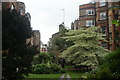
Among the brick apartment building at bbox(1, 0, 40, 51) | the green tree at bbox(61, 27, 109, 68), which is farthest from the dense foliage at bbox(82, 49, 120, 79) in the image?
the green tree at bbox(61, 27, 109, 68)

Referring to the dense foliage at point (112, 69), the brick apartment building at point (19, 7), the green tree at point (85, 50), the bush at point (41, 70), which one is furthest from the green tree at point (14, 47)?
the green tree at point (85, 50)

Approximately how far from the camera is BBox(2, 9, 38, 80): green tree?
46.5 ft

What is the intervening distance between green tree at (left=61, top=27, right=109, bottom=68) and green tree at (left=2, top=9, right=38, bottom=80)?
57.3 ft

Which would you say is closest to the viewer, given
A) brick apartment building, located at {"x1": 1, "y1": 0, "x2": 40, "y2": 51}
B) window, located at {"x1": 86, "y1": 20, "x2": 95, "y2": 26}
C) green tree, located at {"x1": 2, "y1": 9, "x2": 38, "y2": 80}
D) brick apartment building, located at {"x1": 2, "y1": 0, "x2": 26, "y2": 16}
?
green tree, located at {"x1": 2, "y1": 9, "x2": 38, "y2": 80}

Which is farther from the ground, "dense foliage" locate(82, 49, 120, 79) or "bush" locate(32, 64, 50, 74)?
"dense foliage" locate(82, 49, 120, 79)

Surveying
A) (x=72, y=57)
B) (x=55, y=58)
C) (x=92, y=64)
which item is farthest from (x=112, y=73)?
(x=55, y=58)

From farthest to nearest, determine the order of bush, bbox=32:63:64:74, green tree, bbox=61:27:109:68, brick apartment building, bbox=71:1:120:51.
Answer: brick apartment building, bbox=71:1:120:51, bush, bbox=32:63:64:74, green tree, bbox=61:27:109:68

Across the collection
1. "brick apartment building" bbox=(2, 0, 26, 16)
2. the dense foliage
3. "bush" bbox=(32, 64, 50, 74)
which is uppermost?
"brick apartment building" bbox=(2, 0, 26, 16)

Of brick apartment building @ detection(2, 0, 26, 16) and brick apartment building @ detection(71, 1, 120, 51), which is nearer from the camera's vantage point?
brick apartment building @ detection(2, 0, 26, 16)

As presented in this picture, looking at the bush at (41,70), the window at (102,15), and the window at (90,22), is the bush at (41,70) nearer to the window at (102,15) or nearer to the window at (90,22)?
the window at (102,15)

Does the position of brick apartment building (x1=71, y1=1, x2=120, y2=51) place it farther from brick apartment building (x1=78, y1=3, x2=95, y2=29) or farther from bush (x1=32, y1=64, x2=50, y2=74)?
bush (x1=32, y1=64, x2=50, y2=74)

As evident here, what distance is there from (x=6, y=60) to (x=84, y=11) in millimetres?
42722

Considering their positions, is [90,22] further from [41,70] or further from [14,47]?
[14,47]

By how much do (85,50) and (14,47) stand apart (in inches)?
805
